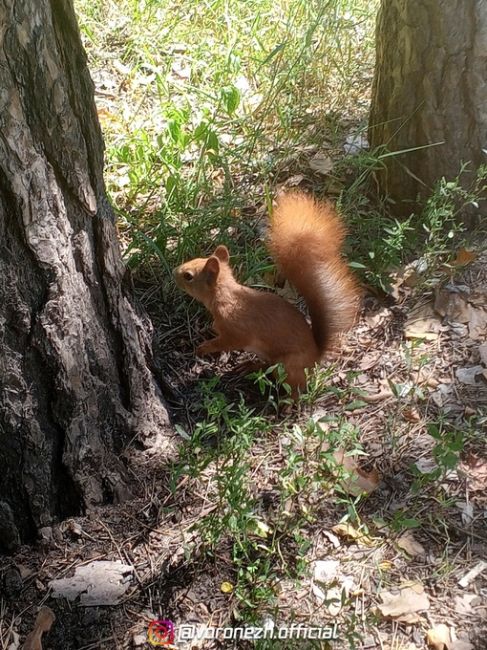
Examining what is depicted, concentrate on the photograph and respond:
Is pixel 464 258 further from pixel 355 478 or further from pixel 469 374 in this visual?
pixel 355 478

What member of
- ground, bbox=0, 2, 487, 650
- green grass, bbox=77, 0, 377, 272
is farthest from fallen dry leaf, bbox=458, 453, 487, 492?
green grass, bbox=77, 0, 377, 272

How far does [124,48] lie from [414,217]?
2205mm

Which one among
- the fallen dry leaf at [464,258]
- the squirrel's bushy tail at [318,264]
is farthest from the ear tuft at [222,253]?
the fallen dry leaf at [464,258]

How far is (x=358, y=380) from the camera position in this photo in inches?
109

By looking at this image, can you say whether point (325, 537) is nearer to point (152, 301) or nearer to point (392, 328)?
point (392, 328)

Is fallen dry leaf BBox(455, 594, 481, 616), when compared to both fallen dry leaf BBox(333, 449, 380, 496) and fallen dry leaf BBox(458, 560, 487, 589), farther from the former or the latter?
fallen dry leaf BBox(333, 449, 380, 496)

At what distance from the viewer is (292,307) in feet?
9.20

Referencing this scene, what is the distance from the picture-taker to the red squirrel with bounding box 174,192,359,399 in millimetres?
2711

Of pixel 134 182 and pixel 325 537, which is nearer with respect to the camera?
pixel 325 537

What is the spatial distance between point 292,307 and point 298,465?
2.27ft

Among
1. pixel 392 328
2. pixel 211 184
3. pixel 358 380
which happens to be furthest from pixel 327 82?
pixel 358 380

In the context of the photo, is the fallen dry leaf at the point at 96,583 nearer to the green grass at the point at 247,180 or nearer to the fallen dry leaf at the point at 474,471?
the green grass at the point at 247,180

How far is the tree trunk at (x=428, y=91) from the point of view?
111 inches

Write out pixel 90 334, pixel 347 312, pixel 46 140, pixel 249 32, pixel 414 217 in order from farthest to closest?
pixel 249 32 → pixel 414 217 → pixel 347 312 → pixel 90 334 → pixel 46 140
